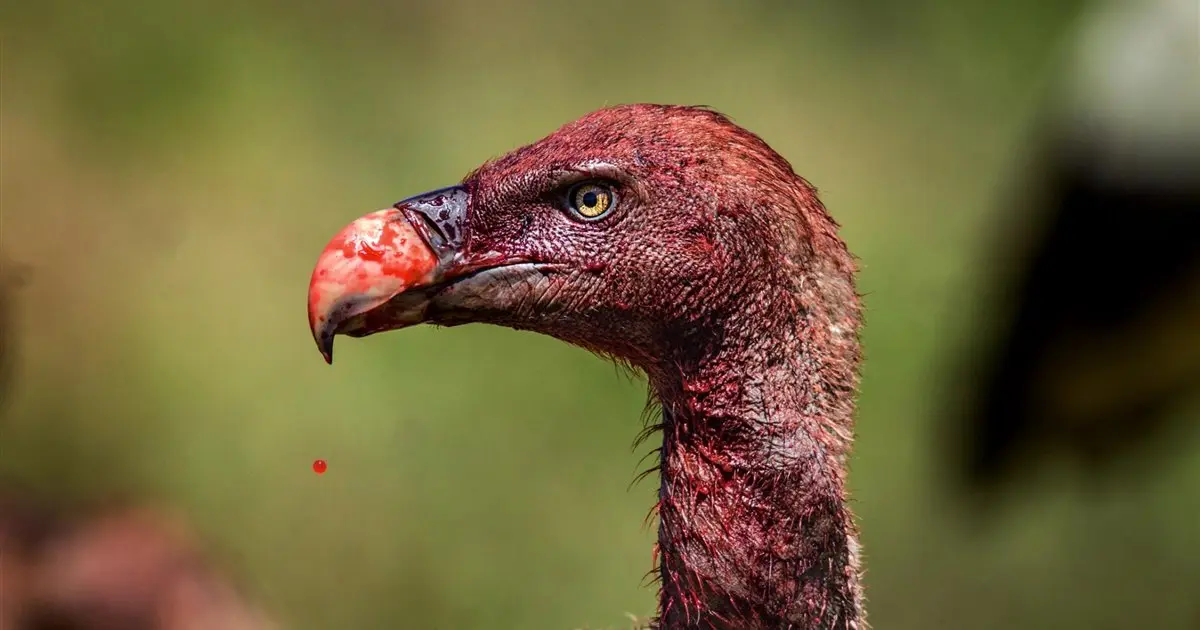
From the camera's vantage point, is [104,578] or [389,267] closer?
[389,267]

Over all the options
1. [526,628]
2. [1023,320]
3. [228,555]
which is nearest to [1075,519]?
[1023,320]

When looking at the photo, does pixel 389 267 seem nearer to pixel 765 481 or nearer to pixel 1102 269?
pixel 765 481

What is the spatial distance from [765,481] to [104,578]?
7.51ft

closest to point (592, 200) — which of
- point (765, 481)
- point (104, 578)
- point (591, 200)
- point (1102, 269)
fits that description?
point (591, 200)

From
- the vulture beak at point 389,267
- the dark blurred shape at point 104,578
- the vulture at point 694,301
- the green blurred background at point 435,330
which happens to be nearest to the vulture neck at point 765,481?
the vulture at point 694,301

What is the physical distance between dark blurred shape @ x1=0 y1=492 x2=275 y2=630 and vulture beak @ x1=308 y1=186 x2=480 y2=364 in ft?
5.75

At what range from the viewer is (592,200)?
256 cm

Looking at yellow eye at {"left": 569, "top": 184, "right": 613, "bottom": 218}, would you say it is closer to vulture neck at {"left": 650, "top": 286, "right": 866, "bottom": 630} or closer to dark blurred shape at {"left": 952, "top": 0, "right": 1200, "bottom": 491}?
Answer: vulture neck at {"left": 650, "top": 286, "right": 866, "bottom": 630}

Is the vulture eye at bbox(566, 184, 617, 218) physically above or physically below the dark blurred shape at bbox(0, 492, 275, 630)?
above

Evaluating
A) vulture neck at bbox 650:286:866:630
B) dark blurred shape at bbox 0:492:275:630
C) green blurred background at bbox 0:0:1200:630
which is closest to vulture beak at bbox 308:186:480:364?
vulture neck at bbox 650:286:866:630

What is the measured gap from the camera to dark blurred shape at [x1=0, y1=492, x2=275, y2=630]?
379 centimetres

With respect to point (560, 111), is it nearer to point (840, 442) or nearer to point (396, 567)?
point (396, 567)

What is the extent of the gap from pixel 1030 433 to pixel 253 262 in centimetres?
324

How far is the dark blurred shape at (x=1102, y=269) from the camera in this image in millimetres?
4637
